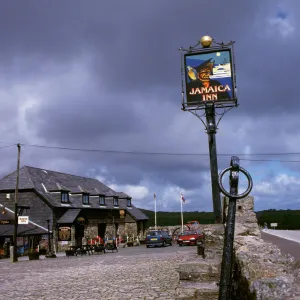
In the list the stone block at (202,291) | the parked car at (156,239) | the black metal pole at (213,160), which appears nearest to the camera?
the stone block at (202,291)

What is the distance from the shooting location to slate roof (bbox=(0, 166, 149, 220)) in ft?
147

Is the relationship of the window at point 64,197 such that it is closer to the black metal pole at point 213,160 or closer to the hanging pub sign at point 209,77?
the hanging pub sign at point 209,77

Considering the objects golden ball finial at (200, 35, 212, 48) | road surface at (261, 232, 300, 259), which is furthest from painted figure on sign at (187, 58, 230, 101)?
road surface at (261, 232, 300, 259)

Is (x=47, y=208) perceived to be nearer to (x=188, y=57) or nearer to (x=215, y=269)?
(x=188, y=57)

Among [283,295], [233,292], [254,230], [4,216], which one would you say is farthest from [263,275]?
[4,216]

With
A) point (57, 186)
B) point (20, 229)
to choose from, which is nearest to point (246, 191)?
point (20, 229)

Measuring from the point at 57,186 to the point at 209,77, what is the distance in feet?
123

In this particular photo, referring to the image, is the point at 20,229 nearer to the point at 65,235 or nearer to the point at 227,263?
the point at 65,235

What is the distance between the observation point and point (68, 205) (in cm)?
4544

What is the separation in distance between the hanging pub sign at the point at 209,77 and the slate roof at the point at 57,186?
33.2m

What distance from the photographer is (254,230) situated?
303 inches

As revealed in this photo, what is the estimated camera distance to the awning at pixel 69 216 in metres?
43.0

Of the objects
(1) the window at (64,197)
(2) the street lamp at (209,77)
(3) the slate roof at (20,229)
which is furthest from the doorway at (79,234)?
(2) the street lamp at (209,77)

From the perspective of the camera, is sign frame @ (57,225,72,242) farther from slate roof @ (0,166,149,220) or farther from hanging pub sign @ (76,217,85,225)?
slate roof @ (0,166,149,220)
